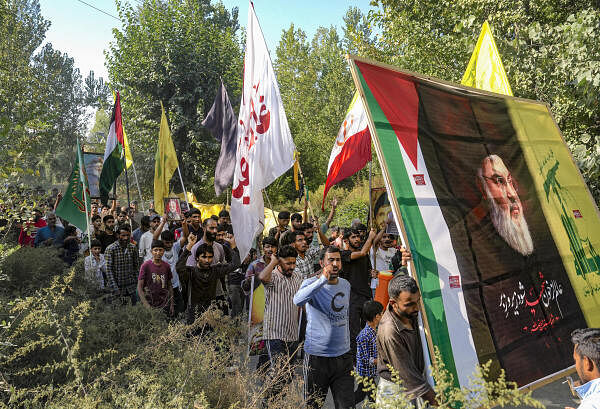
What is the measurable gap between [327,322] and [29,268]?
18.6 feet

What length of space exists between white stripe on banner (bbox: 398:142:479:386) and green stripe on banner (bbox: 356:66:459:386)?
0.12ft

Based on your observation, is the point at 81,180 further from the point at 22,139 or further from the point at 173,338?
the point at 173,338

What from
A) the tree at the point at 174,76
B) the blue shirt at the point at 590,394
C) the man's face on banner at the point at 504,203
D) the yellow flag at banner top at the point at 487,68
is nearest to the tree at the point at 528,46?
the yellow flag at banner top at the point at 487,68

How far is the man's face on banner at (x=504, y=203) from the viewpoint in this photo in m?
4.35

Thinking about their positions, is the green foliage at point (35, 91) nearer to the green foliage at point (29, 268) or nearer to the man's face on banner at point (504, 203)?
the green foliage at point (29, 268)

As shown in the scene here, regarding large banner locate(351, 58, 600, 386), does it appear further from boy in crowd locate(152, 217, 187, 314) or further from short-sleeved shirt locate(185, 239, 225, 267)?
boy in crowd locate(152, 217, 187, 314)

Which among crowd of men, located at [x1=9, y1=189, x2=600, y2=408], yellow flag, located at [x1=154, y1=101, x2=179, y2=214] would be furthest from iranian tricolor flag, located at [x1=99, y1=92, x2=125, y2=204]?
crowd of men, located at [x1=9, y1=189, x2=600, y2=408]

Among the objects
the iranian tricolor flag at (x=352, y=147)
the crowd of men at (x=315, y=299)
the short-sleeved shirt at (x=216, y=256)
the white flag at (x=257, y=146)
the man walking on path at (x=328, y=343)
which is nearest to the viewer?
the crowd of men at (x=315, y=299)

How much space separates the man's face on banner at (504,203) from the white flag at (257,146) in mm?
2418

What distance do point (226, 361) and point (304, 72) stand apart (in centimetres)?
3871

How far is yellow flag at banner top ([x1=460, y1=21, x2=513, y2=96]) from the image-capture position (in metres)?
6.46

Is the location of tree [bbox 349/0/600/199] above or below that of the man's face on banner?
above

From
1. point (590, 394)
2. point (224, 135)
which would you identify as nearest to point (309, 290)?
point (590, 394)

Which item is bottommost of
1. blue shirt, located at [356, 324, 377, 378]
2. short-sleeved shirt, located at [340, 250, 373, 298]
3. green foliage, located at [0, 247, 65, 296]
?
blue shirt, located at [356, 324, 377, 378]
